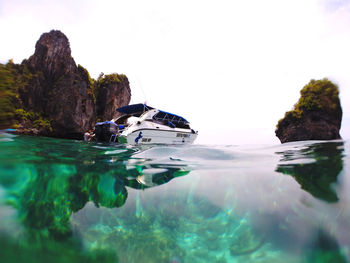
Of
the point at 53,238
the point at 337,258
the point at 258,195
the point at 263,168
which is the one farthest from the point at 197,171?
the point at 53,238

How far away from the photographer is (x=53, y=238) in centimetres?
160

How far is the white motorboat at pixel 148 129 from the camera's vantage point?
363 inches

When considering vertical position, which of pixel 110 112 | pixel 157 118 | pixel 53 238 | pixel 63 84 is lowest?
pixel 53 238

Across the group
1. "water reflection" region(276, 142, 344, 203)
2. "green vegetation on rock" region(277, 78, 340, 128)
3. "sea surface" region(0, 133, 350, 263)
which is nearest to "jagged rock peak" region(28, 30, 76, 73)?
"sea surface" region(0, 133, 350, 263)

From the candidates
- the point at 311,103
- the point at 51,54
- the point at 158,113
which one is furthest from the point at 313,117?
the point at 51,54

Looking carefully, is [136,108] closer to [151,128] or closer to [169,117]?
[169,117]

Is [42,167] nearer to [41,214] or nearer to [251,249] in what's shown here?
[41,214]

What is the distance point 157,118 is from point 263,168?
375 inches

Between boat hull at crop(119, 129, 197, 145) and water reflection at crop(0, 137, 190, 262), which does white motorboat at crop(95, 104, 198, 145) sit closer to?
boat hull at crop(119, 129, 197, 145)

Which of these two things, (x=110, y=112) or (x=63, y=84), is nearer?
(x=63, y=84)

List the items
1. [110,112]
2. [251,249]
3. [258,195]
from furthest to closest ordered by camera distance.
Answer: [110,112], [258,195], [251,249]

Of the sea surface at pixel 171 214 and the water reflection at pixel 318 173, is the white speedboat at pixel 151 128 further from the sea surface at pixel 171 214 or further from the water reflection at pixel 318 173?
the water reflection at pixel 318 173

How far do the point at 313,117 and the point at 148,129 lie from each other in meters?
27.4

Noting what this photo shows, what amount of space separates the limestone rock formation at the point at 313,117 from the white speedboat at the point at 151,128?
70.1 feet
